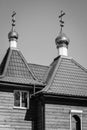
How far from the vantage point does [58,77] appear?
26672 millimetres

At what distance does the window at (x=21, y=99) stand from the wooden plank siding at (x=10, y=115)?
484mm

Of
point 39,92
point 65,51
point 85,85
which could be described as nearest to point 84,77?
point 85,85

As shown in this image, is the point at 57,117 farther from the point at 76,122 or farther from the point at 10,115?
the point at 10,115

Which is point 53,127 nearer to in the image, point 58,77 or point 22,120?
point 22,120

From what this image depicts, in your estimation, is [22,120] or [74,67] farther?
[74,67]

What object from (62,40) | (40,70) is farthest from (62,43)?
(40,70)

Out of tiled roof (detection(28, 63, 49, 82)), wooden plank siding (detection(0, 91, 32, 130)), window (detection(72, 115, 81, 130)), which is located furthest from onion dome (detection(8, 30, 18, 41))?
window (detection(72, 115, 81, 130))

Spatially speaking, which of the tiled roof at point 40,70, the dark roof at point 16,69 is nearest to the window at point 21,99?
the dark roof at point 16,69

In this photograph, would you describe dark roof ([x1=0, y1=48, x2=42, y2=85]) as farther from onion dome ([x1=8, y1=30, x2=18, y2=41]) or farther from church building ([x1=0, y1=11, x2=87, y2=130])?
onion dome ([x1=8, y1=30, x2=18, y2=41])

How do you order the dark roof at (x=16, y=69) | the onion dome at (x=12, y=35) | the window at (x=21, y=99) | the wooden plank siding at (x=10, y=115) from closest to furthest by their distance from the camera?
1. the wooden plank siding at (x=10, y=115)
2. the window at (x=21, y=99)
3. the dark roof at (x=16, y=69)
4. the onion dome at (x=12, y=35)

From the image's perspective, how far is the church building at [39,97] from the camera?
2403 centimetres

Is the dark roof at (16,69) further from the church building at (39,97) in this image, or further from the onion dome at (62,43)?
the onion dome at (62,43)

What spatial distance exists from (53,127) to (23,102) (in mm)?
2894

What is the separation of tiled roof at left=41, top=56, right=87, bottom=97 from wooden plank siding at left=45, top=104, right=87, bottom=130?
1036 mm
